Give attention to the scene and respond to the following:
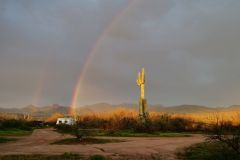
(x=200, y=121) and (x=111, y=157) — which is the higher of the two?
(x=200, y=121)

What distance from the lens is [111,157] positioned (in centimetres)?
2005

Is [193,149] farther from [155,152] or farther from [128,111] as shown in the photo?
[128,111]

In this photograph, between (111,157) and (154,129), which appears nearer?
(111,157)

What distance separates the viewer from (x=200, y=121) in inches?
2264

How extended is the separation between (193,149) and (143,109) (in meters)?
27.7

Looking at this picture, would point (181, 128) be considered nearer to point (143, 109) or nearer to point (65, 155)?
point (143, 109)

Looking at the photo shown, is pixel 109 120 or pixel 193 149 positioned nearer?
pixel 193 149

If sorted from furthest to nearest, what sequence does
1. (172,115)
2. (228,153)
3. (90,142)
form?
1. (172,115)
2. (90,142)
3. (228,153)

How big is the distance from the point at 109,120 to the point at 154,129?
51.4 ft

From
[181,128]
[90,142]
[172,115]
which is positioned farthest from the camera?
[172,115]

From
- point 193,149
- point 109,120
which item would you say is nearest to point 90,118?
point 109,120

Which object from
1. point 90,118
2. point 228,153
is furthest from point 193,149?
point 90,118

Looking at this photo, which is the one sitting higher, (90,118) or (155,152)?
(90,118)

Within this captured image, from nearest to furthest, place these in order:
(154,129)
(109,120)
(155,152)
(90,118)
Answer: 1. (155,152)
2. (154,129)
3. (109,120)
4. (90,118)
